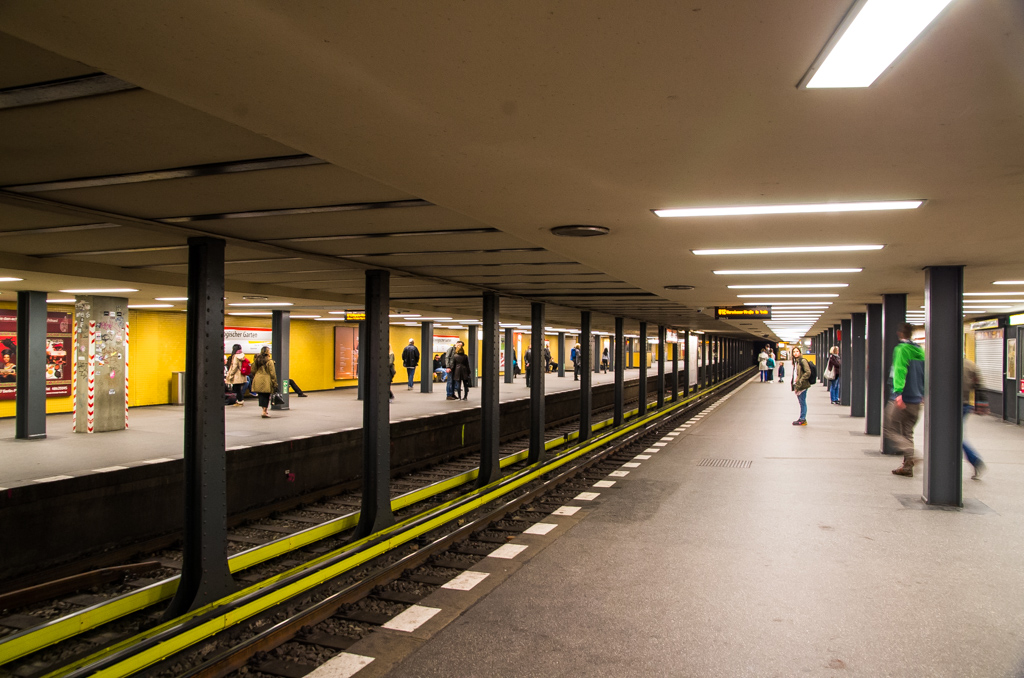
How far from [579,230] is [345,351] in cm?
2063

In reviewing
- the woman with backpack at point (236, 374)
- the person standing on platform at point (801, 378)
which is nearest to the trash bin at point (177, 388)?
the woman with backpack at point (236, 374)

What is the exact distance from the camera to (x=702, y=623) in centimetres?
404

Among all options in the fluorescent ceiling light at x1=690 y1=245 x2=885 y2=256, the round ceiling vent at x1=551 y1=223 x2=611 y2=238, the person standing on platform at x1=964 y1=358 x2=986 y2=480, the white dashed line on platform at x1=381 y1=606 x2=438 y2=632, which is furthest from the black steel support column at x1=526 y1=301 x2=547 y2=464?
the white dashed line on platform at x1=381 y1=606 x2=438 y2=632

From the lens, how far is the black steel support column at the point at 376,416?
21.7 ft

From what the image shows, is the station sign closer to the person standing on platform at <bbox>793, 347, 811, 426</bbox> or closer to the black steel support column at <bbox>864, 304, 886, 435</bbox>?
the person standing on platform at <bbox>793, 347, 811, 426</bbox>

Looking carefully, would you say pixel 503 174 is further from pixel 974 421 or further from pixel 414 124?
pixel 974 421

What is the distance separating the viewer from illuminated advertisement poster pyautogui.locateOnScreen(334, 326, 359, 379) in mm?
23781

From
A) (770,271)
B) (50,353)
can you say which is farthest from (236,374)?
(770,271)

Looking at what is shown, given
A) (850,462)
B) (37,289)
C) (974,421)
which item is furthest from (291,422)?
(974,421)

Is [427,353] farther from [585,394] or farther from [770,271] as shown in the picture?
[770,271]

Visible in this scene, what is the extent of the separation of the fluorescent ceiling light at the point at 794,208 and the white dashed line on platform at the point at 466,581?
3.13 metres

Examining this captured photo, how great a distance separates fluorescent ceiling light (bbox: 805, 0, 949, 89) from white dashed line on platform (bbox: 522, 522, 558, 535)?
517 cm

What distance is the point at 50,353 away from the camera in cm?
1434

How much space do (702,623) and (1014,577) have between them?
8.81ft
